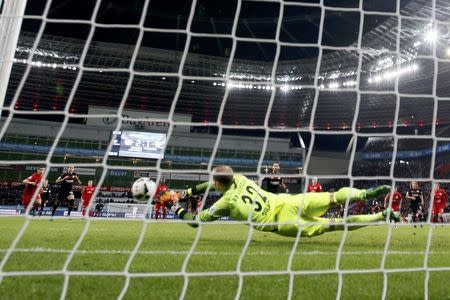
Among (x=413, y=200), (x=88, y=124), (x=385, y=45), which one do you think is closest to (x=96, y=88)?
(x=88, y=124)

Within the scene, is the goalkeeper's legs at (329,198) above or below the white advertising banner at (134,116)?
below

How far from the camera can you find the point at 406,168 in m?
26.8

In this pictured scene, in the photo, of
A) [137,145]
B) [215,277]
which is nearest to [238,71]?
[137,145]

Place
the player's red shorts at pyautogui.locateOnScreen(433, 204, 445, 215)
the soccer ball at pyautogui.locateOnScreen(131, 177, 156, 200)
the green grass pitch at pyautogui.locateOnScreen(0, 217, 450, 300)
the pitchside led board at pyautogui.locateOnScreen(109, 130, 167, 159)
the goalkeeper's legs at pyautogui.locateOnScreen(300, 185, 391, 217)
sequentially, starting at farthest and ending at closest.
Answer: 1. the pitchside led board at pyautogui.locateOnScreen(109, 130, 167, 159)
2. the player's red shorts at pyautogui.locateOnScreen(433, 204, 445, 215)
3. the soccer ball at pyautogui.locateOnScreen(131, 177, 156, 200)
4. the goalkeeper's legs at pyautogui.locateOnScreen(300, 185, 391, 217)
5. the green grass pitch at pyautogui.locateOnScreen(0, 217, 450, 300)

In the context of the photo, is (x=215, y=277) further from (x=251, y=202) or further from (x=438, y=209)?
(x=438, y=209)

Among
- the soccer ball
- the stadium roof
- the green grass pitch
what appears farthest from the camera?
the stadium roof

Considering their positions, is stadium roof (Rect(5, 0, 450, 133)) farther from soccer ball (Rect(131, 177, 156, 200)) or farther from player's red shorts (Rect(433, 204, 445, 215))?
soccer ball (Rect(131, 177, 156, 200))

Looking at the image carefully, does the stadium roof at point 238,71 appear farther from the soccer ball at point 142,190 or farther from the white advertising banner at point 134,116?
the soccer ball at point 142,190

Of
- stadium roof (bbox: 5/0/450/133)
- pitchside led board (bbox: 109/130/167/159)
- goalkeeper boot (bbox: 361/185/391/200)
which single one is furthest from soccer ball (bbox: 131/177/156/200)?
stadium roof (bbox: 5/0/450/133)

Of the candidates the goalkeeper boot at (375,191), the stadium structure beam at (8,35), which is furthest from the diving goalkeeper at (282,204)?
Answer: the stadium structure beam at (8,35)

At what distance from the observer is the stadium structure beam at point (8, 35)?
2.39 metres

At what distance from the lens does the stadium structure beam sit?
2389 millimetres

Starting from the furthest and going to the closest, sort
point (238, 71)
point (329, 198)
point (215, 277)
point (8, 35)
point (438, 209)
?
1. point (238, 71)
2. point (438, 209)
3. point (329, 198)
4. point (215, 277)
5. point (8, 35)

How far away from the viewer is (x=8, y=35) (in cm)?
249
